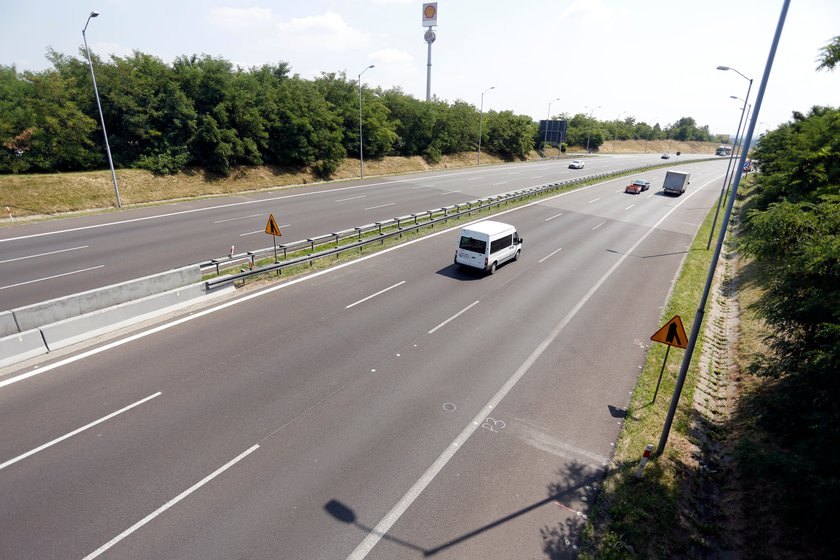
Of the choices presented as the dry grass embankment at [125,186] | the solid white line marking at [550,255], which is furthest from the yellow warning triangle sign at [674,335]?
the dry grass embankment at [125,186]

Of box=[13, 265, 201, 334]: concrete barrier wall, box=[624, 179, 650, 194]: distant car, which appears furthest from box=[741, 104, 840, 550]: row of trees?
box=[624, 179, 650, 194]: distant car

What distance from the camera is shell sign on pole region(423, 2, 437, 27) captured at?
297 feet

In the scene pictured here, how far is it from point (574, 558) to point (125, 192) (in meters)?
36.7

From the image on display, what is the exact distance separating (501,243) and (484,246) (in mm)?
1442

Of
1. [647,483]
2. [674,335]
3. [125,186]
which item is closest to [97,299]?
[647,483]

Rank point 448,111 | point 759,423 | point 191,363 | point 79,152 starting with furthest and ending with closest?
point 448,111 < point 79,152 < point 191,363 < point 759,423

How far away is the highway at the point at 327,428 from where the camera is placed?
6.97 meters

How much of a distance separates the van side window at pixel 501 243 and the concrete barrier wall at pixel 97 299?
1238cm

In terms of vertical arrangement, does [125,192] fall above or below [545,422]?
above

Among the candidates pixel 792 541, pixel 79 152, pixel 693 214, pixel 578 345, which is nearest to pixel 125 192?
pixel 79 152

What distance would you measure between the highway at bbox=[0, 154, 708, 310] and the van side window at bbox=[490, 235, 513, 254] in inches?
432

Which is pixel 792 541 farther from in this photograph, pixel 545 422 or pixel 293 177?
pixel 293 177

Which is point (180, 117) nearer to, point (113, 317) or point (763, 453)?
point (113, 317)

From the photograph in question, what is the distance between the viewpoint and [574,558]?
6.90 meters
